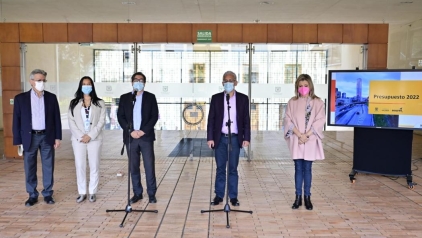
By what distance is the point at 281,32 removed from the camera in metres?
7.51

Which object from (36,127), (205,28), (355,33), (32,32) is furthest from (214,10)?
(36,127)

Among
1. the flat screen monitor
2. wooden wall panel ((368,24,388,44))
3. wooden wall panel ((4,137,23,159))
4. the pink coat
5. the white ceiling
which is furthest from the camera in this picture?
the white ceiling

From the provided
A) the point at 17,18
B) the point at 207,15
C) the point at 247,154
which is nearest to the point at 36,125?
the point at 247,154

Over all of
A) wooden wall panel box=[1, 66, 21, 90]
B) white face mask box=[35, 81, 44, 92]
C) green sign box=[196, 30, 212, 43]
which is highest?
green sign box=[196, 30, 212, 43]

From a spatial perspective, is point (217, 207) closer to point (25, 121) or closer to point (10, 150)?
point (25, 121)

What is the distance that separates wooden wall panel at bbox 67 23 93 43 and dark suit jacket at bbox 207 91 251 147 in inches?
156

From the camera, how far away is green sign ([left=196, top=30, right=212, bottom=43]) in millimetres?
7543

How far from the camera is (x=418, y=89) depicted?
220 inches

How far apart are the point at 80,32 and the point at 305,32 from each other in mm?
4307

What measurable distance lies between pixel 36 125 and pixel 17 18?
727cm

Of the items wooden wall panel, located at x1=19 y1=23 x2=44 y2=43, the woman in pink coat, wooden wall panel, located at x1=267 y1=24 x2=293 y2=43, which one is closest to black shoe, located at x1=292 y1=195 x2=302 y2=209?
the woman in pink coat

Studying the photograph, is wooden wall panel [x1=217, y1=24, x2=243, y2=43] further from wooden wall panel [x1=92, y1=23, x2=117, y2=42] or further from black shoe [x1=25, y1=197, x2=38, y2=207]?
black shoe [x1=25, y1=197, x2=38, y2=207]

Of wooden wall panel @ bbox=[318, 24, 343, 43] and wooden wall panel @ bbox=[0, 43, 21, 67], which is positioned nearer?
wooden wall panel @ bbox=[318, 24, 343, 43]

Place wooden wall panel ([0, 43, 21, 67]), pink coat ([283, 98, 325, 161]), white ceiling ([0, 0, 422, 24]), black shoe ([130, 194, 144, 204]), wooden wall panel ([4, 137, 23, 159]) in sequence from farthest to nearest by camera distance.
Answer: white ceiling ([0, 0, 422, 24]) → wooden wall panel ([4, 137, 23, 159]) → wooden wall panel ([0, 43, 21, 67]) → black shoe ([130, 194, 144, 204]) → pink coat ([283, 98, 325, 161])
